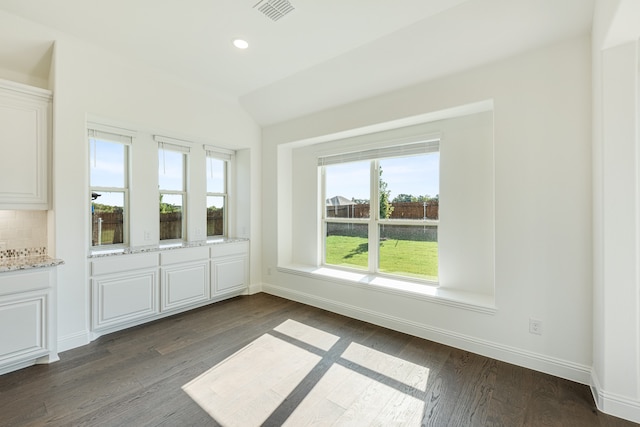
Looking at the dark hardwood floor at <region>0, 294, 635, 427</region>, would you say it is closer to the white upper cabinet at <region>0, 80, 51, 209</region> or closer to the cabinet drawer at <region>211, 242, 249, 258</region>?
the cabinet drawer at <region>211, 242, 249, 258</region>

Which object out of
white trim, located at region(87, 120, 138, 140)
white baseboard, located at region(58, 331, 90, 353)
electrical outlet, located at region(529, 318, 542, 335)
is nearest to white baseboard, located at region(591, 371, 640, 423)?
electrical outlet, located at region(529, 318, 542, 335)

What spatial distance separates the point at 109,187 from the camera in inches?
134

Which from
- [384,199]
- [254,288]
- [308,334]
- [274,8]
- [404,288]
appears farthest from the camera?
[254,288]

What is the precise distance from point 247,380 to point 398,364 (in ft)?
4.27

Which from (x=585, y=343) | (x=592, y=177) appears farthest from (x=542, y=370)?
(x=592, y=177)

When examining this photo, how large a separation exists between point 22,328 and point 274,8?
336 cm

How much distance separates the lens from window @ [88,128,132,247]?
130 inches

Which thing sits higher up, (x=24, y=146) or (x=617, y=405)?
(x=24, y=146)

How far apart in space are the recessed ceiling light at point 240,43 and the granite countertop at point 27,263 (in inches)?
103

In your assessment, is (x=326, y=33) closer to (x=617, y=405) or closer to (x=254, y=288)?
(x=617, y=405)

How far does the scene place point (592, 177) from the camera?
2164 mm

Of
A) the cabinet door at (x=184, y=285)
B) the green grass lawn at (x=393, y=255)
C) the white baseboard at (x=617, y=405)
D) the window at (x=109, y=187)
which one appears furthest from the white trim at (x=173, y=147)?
the white baseboard at (x=617, y=405)

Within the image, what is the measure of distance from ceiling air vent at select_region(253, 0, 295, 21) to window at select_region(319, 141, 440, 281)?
192 cm

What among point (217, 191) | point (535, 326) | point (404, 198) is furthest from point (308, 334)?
point (217, 191)
